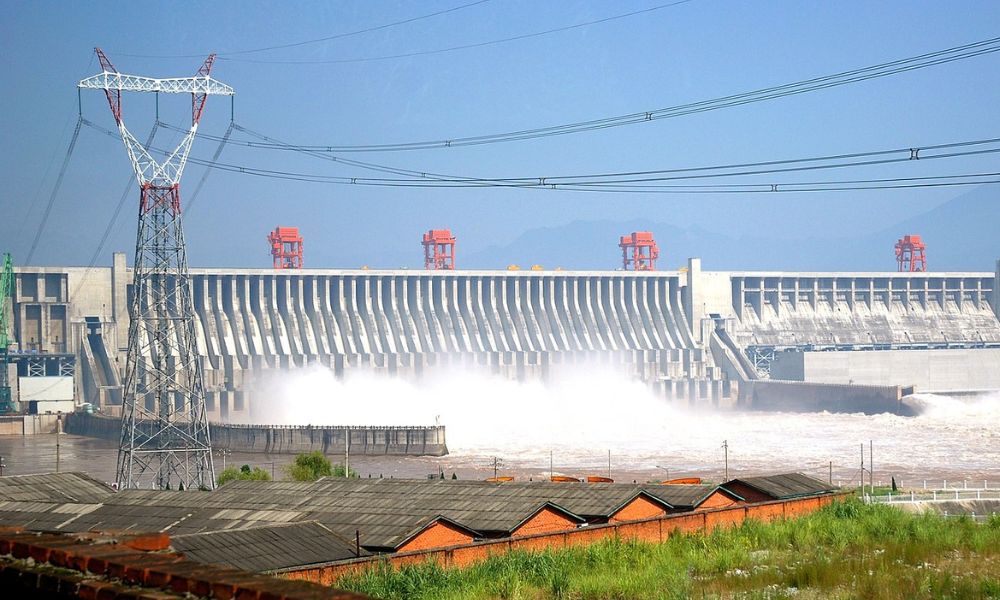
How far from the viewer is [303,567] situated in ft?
87.6

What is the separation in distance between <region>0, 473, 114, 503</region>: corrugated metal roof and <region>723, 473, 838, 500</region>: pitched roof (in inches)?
880

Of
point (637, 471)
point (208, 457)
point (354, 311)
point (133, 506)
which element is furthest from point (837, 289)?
point (133, 506)

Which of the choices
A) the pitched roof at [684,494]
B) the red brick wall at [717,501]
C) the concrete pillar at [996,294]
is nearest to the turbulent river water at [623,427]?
the concrete pillar at [996,294]

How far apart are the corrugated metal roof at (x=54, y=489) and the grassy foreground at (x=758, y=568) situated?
22.7 meters

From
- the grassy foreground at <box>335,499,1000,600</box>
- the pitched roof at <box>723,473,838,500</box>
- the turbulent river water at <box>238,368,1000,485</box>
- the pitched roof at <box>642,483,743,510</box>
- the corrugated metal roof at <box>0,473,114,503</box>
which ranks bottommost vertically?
Answer: the turbulent river water at <box>238,368,1000,485</box>

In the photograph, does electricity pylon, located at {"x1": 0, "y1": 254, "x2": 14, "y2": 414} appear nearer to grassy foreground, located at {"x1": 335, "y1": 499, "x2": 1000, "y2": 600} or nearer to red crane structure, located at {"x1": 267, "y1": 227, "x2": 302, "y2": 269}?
red crane structure, located at {"x1": 267, "y1": 227, "x2": 302, "y2": 269}

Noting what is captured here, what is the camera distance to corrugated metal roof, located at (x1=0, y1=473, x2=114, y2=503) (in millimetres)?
43969

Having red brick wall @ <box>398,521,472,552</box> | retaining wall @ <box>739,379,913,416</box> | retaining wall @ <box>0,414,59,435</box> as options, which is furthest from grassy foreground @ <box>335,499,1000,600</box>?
retaining wall @ <box>739,379,913,416</box>

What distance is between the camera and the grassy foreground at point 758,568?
67.4ft

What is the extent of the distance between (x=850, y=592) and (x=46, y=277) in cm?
9984

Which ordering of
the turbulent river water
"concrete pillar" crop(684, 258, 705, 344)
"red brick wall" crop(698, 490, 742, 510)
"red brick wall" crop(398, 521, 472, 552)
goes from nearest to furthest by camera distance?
"red brick wall" crop(398, 521, 472, 552) < "red brick wall" crop(698, 490, 742, 510) < the turbulent river water < "concrete pillar" crop(684, 258, 705, 344)

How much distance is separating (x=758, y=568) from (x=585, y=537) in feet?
30.7

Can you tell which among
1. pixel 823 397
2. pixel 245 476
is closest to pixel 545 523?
pixel 245 476

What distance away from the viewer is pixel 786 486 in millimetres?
41312
